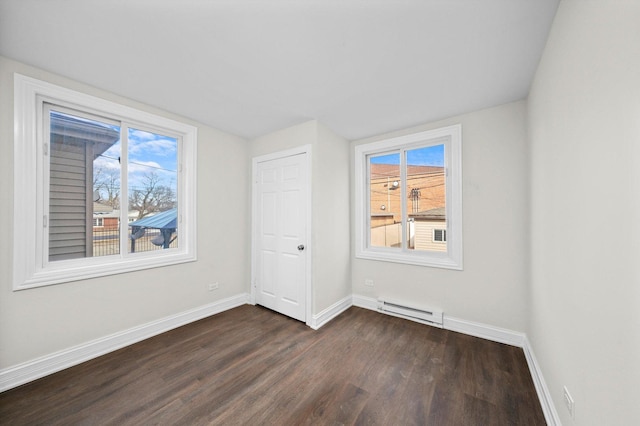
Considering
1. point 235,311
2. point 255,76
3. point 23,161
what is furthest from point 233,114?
point 235,311

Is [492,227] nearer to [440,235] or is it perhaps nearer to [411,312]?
[440,235]

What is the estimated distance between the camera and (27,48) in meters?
1.68

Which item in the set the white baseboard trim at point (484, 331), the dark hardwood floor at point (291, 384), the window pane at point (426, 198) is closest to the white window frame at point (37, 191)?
the dark hardwood floor at point (291, 384)

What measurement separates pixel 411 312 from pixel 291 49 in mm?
3049

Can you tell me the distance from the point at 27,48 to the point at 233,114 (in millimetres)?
1526

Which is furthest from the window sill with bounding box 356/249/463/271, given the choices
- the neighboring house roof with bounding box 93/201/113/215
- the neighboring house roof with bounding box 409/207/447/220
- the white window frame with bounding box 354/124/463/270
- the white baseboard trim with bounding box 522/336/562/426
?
the neighboring house roof with bounding box 93/201/113/215

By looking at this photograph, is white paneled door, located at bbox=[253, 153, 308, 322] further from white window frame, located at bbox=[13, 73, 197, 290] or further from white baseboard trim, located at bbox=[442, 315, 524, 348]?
white baseboard trim, located at bbox=[442, 315, 524, 348]

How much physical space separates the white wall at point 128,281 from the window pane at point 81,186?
0.91ft

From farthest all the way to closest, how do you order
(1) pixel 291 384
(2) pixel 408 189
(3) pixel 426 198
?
(2) pixel 408 189 → (3) pixel 426 198 → (1) pixel 291 384

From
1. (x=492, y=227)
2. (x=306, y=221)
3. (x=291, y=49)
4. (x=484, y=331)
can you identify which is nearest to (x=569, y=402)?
(x=484, y=331)

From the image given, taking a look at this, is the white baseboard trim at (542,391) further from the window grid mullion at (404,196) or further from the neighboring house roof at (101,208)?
the neighboring house roof at (101,208)

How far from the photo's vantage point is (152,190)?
268 cm

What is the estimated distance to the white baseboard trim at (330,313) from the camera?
9.00 feet

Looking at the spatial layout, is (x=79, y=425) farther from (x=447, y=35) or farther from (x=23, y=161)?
(x=447, y=35)
